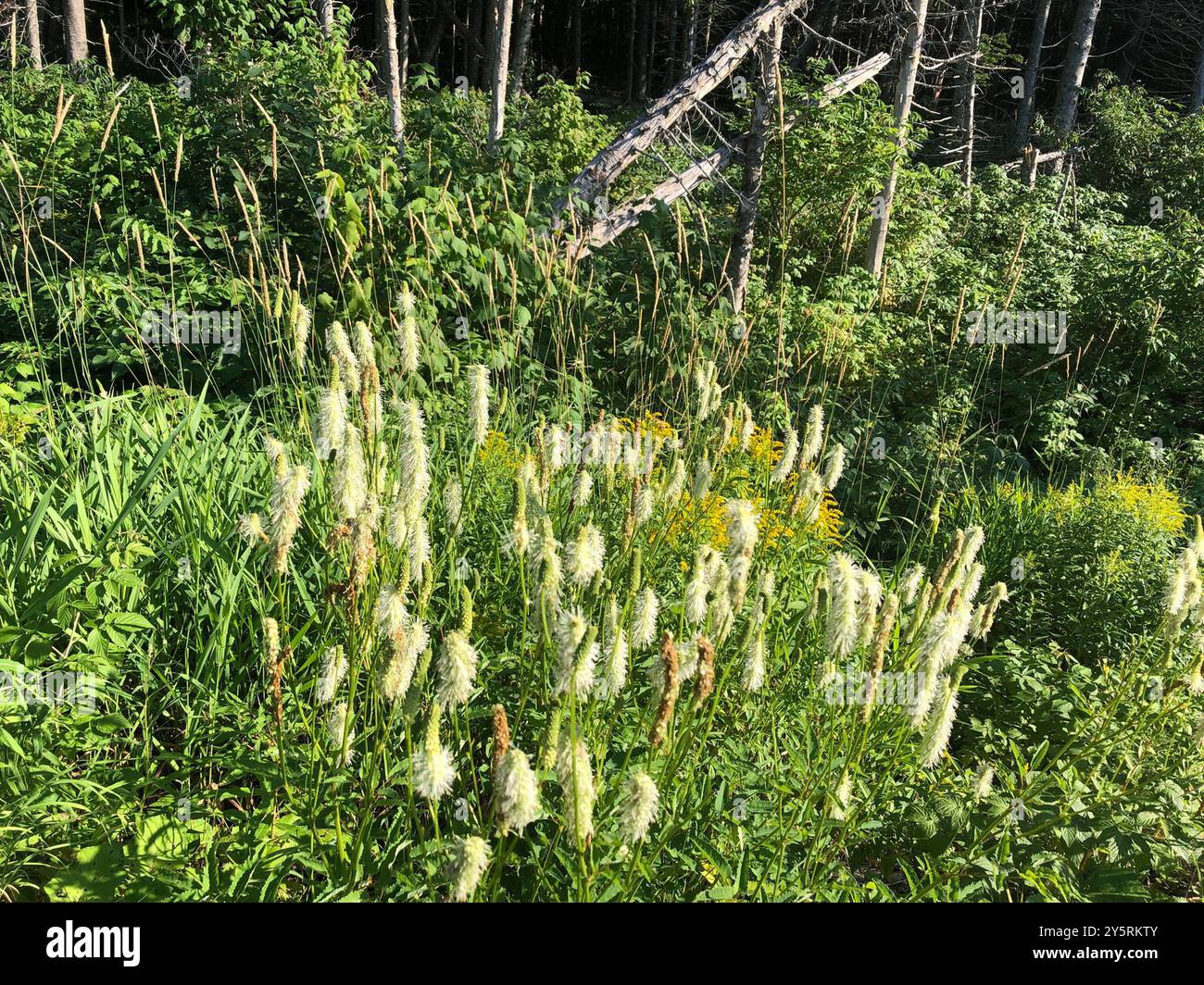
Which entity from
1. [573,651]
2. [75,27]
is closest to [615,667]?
[573,651]

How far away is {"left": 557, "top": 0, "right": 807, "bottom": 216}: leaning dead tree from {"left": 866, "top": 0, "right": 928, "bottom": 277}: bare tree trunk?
6.10ft

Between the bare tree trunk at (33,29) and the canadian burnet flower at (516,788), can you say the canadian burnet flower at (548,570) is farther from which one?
the bare tree trunk at (33,29)

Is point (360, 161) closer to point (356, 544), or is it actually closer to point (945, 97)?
point (356, 544)

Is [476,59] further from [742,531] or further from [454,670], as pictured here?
[454,670]

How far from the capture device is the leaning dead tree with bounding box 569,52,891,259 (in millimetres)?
7629

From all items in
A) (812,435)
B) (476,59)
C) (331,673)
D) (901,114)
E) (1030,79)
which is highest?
(476,59)

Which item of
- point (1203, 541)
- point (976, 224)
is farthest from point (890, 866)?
point (976, 224)

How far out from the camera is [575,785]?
1.42 metres

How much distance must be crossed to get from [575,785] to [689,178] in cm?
789

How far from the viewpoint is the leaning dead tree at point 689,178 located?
7629 millimetres

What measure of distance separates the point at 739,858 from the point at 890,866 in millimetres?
616

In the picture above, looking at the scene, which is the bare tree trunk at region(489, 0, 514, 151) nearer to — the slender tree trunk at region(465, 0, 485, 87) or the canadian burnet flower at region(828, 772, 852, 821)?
the canadian burnet flower at region(828, 772, 852, 821)

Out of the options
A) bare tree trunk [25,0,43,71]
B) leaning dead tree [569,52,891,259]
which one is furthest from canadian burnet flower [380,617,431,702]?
bare tree trunk [25,0,43,71]

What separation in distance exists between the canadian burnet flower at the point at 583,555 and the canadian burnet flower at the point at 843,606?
0.49 metres
